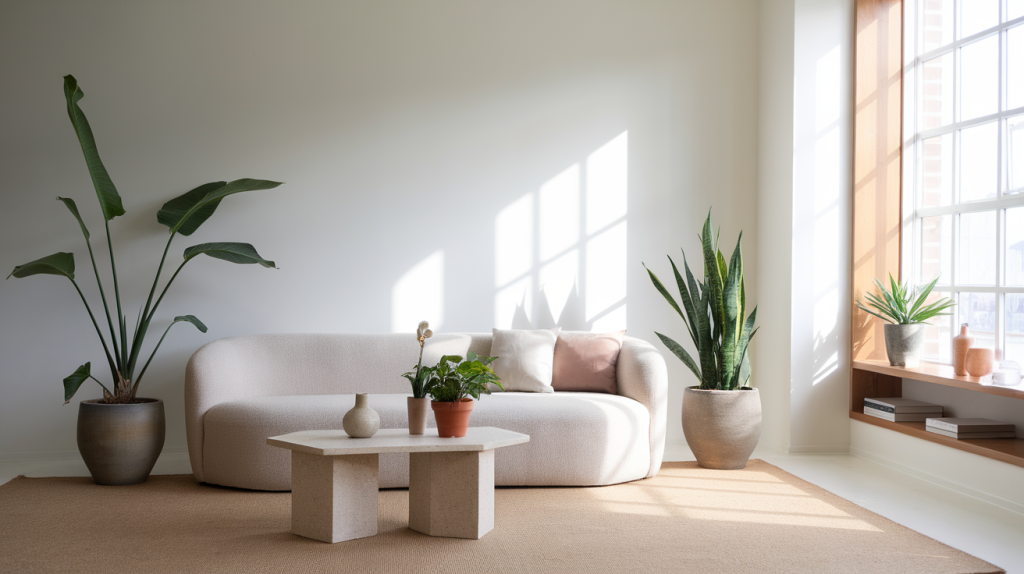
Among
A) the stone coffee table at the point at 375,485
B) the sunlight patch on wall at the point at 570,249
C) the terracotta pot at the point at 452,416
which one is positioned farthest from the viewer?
the sunlight patch on wall at the point at 570,249

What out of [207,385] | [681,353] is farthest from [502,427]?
[207,385]

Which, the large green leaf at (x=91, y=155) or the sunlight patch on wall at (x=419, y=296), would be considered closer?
the large green leaf at (x=91, y=155)

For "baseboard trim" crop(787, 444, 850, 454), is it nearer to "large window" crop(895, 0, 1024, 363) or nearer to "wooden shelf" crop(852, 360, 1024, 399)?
"wooden shelf" crop(852, 360, 1024, 399)

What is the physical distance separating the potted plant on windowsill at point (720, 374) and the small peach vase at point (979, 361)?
100cm

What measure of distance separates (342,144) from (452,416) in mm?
2322

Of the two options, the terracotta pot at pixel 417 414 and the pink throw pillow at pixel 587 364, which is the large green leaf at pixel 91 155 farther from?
the pink throw pillow at pixel 587 364

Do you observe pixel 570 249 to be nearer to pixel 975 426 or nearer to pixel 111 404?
pixel 975 426

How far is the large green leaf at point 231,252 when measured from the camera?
387cm


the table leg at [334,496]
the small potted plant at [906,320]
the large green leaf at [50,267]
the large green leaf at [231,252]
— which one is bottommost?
the table leg at [334,496]

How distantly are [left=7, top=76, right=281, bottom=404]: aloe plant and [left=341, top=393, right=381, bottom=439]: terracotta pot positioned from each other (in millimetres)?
1375

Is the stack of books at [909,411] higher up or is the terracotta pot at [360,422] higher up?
the terracotta pot at [360,422]

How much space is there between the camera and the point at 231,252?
12.9 ft

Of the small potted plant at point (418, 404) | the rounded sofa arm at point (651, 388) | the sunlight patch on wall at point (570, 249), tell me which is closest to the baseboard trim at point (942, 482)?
the rounded sofa arm at point (651, 388)

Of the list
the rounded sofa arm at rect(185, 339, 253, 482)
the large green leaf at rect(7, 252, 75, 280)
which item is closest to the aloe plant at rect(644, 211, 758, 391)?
the rounded sofa arm at rect(185, 339, 253, 482)
